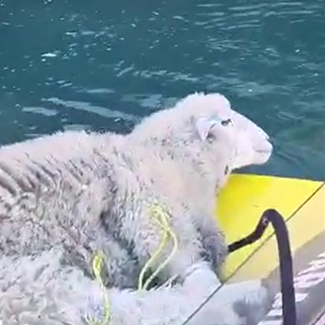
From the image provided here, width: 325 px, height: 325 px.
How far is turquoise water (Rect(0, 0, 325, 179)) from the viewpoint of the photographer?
4.06 m

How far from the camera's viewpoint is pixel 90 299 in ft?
8.18

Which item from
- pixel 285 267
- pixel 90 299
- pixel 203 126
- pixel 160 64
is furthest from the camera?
pixel 160 64

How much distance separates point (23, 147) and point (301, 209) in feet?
3.08

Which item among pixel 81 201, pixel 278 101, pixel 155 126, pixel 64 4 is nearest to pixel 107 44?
pixel 64 4

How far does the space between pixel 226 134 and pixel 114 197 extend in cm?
45

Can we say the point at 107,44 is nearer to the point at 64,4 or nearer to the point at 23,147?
the point at 64,4

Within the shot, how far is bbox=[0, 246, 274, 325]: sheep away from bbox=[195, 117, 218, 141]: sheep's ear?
0.60 m

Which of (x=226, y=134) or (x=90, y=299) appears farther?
(x=226, y=134)

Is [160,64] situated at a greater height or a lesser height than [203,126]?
lesser

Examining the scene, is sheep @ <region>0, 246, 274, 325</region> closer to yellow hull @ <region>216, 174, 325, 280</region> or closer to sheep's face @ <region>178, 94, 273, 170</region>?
yellow hull @ <region>216, 174, 325, 280</region>

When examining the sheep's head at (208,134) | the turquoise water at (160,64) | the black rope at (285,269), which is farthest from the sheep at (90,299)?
the turquoise water at (160,64)

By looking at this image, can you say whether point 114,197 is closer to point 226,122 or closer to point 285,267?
point 226,122

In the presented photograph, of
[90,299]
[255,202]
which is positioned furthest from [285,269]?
[255,202]

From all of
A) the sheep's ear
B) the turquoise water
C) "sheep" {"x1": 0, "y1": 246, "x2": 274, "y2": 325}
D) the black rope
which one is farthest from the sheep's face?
the black rope
